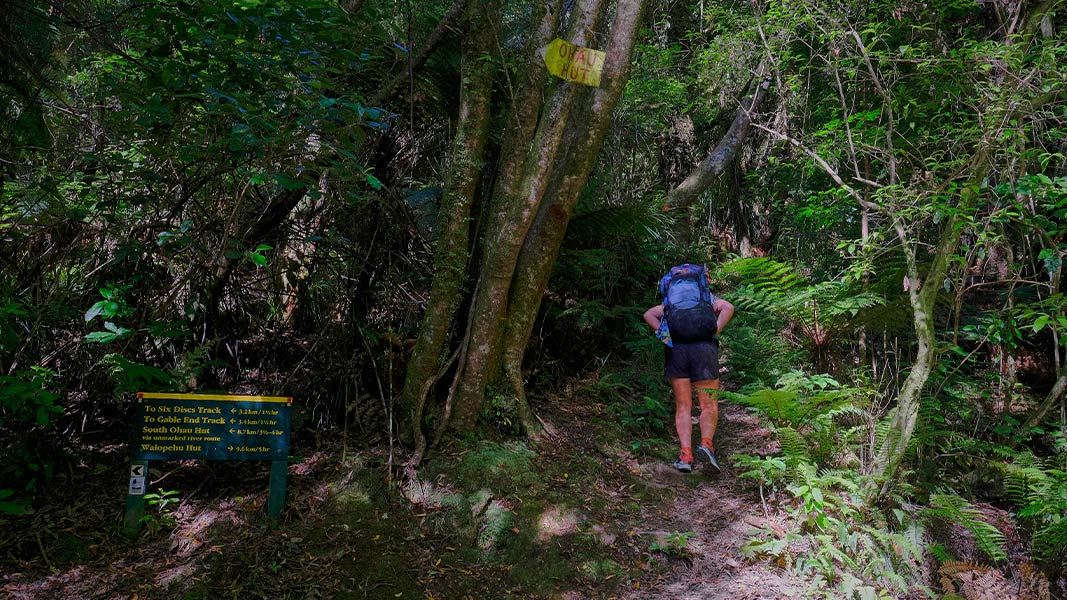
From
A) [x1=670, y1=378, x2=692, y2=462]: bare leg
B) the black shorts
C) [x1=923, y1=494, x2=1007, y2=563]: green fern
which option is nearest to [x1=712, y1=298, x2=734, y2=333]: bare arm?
the black shorts

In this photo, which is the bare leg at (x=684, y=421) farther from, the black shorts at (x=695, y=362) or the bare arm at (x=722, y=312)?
the bare arm at (x=722, y=312)

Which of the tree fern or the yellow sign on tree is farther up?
the yellow sign on tree

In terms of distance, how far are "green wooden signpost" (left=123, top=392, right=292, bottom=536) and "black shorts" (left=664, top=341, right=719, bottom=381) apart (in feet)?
10.4

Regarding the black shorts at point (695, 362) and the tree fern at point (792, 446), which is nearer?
the tree fern at point (792, 446)

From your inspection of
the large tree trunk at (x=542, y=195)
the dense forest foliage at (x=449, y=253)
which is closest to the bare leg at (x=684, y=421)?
the dense forest foliage at (x=449, y=253)

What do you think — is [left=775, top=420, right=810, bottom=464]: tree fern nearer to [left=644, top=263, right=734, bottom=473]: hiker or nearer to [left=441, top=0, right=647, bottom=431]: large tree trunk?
[left=644, top=263, right=734, bottom=473]: hiker

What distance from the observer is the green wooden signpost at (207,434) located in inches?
157

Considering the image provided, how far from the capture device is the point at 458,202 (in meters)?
5.01

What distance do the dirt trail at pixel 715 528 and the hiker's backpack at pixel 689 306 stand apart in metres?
1.18

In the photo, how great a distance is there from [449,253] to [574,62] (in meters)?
1.76

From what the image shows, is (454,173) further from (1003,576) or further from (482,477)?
(1003,576)

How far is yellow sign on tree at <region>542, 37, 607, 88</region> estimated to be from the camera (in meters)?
4.52

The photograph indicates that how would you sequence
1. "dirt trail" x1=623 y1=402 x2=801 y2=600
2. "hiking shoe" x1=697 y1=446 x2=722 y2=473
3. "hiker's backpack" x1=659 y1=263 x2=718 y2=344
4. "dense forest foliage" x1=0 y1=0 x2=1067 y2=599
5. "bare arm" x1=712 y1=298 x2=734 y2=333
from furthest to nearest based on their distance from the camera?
"bare arm" x1=712 y1=298 x2=734 y2=333 → "hiker's backpack" x1=659 y1=263 x2=718 y2=344 → "hiking shoe" x1=697 y1=446 x2=722 y2=473 → "dense forest foliage" x1=0 y1=0 x2=1067 y2=599 → "dirt trail" x1=623 y1=402 x2=801 y2=600

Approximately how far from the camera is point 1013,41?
199 inches
